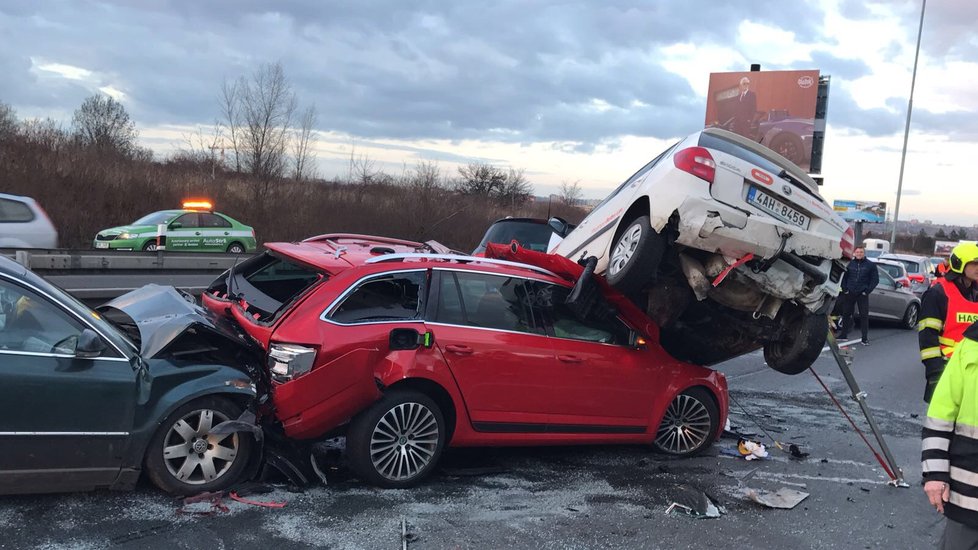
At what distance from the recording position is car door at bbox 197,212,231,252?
18859mm

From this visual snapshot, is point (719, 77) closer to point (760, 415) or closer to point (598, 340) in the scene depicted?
point (760, 415)

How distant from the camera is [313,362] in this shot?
4.34 m

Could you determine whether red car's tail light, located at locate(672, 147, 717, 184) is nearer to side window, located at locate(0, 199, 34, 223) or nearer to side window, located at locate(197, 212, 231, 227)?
side window, located at locate(0, 199, 34, 223)

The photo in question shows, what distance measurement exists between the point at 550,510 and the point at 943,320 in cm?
300

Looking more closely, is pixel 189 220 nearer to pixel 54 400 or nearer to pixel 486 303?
pixel 486 303

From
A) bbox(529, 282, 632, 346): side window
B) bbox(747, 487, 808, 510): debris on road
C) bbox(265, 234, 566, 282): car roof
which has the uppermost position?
bbox(265, 234, 566, 282): car roof

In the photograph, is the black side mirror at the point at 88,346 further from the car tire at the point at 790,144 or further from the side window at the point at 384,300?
the car tire at the point at 790,144

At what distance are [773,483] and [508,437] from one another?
2.09m

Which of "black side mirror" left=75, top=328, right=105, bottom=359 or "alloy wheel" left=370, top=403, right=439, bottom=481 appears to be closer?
"black side mirror" left=75, top=328, right=105, bottom=359

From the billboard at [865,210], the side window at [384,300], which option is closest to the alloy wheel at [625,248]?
the side window at [384,300]

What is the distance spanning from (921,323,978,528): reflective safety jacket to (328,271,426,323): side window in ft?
9.74

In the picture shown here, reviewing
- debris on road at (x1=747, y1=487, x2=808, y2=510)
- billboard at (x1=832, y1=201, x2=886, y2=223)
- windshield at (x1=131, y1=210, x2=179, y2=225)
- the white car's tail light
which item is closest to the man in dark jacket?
debris on road at (x1=747, y1=487, x2=808, y2=510)

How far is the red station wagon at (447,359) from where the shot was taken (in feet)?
14.5

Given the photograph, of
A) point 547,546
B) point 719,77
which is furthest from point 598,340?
point 719,77
